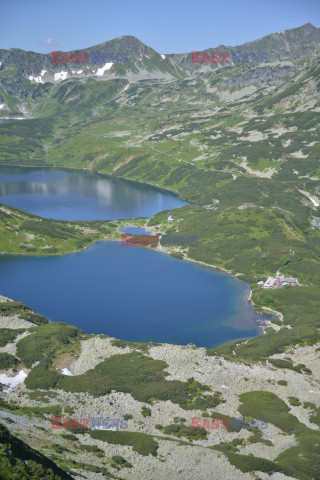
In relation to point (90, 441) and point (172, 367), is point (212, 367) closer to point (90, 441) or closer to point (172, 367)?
point (172, 367)

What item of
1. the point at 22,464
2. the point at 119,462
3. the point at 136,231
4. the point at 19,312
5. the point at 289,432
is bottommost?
the point at 289,432

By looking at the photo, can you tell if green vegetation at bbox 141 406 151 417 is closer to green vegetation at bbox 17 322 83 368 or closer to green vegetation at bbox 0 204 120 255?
green vegetation at bbox 17 322 83 368

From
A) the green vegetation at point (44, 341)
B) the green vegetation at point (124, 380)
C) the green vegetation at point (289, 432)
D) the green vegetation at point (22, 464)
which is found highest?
the green vegetation at point (22, 464)

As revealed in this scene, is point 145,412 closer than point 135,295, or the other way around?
point 145,412

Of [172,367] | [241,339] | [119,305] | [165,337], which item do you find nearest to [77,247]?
[119,305]

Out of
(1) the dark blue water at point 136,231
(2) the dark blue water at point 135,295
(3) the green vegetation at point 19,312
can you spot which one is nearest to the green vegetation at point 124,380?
(3) the green vegetation at point 19,312

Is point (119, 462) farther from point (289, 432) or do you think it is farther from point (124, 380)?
point (289, 432)

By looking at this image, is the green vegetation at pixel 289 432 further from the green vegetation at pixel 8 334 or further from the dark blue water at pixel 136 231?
the dark blue water at pixel 136 231

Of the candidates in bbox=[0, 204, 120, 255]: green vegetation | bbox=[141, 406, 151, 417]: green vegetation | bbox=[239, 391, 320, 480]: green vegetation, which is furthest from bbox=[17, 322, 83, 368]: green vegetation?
bbox=[0, 204, 120, 255]: green vegetation

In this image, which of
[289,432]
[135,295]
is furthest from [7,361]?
[135,295]

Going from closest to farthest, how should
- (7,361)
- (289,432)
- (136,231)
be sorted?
(289,432)
(7,361)
(136,231)
